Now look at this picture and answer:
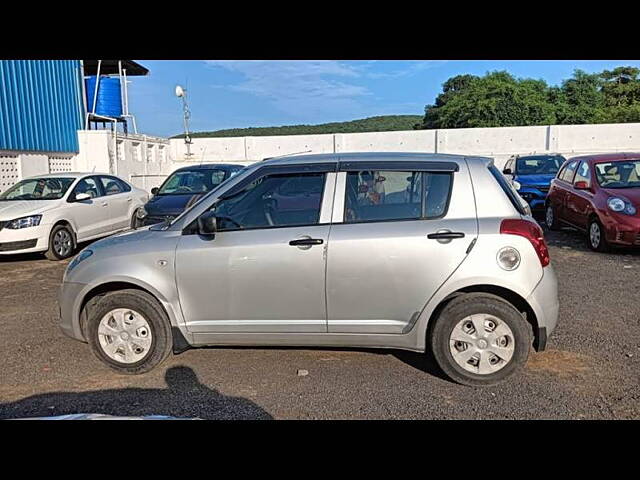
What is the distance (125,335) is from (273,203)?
63.0 inches

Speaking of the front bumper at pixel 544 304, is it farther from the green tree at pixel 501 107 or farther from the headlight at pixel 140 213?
the green tree at pixel 501 107

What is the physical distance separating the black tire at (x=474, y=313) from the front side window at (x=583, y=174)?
6046 mm

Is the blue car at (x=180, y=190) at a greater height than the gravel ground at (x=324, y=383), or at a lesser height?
greater

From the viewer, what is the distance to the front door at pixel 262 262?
3.62 metres

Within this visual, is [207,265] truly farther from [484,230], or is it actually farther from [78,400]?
[484,230]

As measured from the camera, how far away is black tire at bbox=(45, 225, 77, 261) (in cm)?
850

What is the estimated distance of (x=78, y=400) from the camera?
3.51 metres

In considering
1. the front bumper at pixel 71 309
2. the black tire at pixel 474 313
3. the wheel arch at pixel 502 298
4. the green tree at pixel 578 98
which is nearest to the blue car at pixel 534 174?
the wheel arch at pixel 502 298

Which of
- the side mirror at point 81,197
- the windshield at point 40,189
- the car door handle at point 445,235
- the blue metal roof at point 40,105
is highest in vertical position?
the blue metal roof at point 40,105

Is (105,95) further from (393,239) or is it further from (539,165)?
(393,239)

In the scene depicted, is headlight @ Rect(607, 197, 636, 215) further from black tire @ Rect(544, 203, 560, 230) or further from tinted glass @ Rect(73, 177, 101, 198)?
tinted glass @ Rect(73, 177, 101, 198)

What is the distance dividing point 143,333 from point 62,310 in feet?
2.51

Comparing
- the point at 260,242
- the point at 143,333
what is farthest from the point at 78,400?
the point at 260,242
